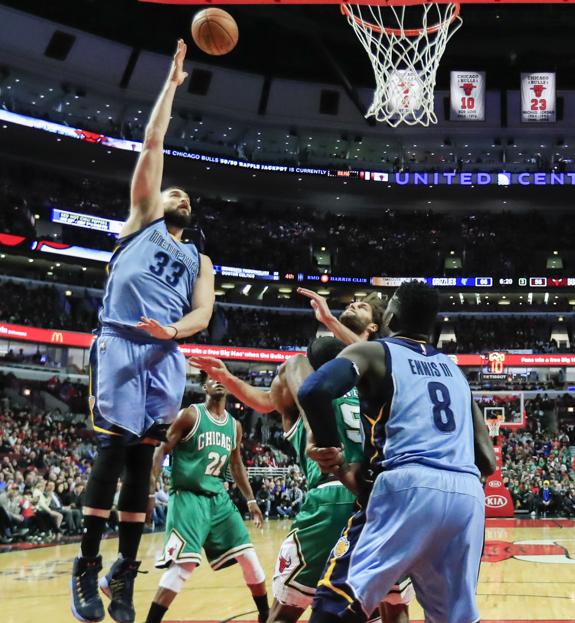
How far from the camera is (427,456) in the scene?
10.1ft

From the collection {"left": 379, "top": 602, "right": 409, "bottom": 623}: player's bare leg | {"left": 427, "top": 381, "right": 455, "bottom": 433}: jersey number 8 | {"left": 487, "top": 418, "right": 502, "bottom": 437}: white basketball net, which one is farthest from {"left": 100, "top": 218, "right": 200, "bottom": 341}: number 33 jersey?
{"left": 487, "top": 418, "right": 502, "bottom": 437}: white basketball net

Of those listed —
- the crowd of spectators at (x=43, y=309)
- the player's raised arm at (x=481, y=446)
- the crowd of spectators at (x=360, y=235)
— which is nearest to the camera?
the player's raised arm at (x=481, y=446)

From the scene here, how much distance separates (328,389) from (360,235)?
3632 centimetres

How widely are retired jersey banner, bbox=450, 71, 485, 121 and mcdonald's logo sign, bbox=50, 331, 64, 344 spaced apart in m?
19.6

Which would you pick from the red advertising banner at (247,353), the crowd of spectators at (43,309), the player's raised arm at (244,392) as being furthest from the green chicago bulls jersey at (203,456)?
the crowd of spectators at (43,309)

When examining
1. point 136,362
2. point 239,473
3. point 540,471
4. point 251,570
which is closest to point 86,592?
point 136,362

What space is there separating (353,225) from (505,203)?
319 inches

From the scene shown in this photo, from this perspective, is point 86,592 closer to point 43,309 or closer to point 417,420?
point 417,420

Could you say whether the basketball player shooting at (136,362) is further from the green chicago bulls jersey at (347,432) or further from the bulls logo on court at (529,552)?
the bulls logo on court at (529,552)

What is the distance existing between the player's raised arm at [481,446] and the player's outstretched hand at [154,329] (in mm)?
1429

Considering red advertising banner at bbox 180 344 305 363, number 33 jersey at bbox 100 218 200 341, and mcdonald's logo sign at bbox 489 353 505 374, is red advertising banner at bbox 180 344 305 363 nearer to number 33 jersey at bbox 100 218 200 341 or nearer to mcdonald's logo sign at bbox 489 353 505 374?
mcdonald's logo sign at bbox 489 353 505 374

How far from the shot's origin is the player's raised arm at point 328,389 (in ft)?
9.54

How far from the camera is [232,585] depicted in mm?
8852

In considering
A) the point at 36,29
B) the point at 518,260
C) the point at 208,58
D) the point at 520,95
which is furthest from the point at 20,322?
the point at 520,95
